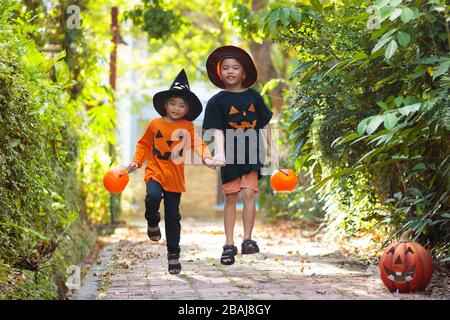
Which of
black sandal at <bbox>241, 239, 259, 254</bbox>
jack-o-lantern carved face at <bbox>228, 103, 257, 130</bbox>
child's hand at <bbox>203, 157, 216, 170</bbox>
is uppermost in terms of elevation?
jack-o-lantern carved face at <bbox>228, 103, 257, 130</bbox>

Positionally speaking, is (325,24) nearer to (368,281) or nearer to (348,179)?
(348,179)

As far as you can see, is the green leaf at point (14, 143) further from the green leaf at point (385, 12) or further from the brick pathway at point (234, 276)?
the green leaf at point (385, 12)

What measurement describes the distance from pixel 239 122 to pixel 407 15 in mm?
1974

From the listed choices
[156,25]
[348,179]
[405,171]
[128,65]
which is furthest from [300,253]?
[128,65]

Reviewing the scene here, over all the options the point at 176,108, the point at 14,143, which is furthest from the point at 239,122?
the point at 14,143

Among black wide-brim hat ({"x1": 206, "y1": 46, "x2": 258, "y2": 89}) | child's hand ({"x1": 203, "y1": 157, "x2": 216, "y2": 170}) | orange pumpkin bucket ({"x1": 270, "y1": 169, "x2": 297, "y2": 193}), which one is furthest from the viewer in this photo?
black wide-brim hat ({"x1": 206, "y1": 46, "x2": 258, "y2": 89})

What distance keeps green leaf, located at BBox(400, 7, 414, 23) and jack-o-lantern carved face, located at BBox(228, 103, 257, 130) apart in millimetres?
1882

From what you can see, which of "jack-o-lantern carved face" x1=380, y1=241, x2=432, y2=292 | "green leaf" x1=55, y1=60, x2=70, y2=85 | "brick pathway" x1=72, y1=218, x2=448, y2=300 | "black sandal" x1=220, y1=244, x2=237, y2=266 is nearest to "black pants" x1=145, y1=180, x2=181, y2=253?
"brick pathway" x1=72, y1=218, x2=448, y2=300

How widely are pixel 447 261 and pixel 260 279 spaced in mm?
1445

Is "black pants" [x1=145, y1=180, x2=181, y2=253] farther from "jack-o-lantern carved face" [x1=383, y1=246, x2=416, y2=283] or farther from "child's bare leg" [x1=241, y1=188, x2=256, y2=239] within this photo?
"jack-o-lantern carved face" [x1=383, y1=246, x2=416, y2=283]

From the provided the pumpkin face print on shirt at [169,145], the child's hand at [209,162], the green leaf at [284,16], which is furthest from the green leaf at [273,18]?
the child's hand at [209,162]

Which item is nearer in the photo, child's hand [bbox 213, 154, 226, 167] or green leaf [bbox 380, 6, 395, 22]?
green leaf [bbox 380, 6, 395, 22]

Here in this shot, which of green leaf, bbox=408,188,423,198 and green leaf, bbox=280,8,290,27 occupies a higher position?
green leaf, bbox=280,8,290,27

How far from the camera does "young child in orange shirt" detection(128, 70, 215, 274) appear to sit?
6.86 metres
